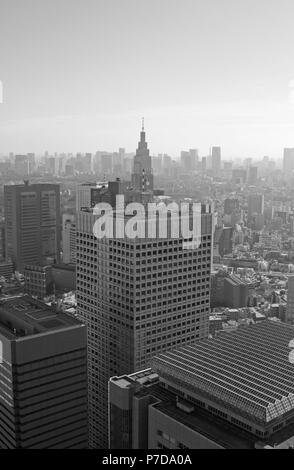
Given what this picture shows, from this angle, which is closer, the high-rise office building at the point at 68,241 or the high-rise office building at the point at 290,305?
the high-rise office building at the point at 290,305

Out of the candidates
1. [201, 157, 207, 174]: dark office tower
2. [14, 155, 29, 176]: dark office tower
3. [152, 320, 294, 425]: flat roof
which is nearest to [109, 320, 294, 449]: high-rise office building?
[152, 320, 294, 425]: flat roof

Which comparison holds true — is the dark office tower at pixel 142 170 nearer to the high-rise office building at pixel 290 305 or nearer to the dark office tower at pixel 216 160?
the high-rise office building at pixel 290 305

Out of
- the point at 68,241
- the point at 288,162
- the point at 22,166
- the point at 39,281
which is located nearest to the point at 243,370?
the point at 39,281

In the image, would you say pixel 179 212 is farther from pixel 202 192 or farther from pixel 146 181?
pixel 202 192

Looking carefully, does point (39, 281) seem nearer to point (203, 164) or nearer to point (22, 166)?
point (22, 166)

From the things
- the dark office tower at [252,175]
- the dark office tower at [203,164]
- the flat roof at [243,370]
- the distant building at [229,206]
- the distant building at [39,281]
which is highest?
the dark office tower at [203,164]

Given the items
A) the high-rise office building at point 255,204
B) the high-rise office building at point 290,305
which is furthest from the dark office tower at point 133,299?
the high-rise office building at point 255,204

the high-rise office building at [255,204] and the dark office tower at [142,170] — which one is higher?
the dark office tower at [142,170]
